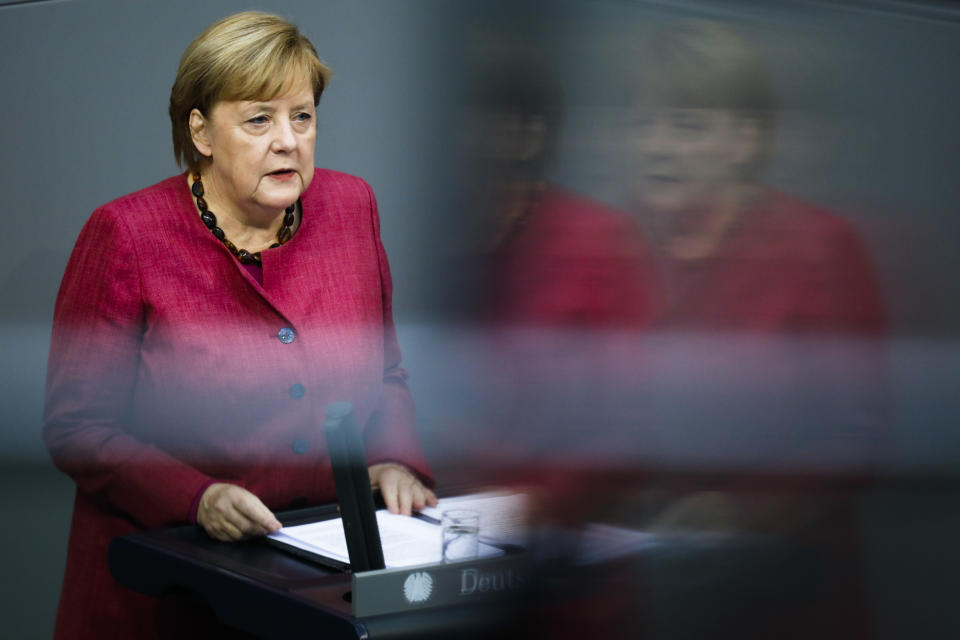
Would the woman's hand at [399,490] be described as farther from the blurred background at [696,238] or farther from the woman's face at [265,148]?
the blurred background at [696,238]

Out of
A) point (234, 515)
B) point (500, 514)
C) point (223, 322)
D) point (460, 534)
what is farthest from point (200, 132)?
point (500, 514)

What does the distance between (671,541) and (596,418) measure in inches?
3.0

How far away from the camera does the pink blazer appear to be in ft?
4.46

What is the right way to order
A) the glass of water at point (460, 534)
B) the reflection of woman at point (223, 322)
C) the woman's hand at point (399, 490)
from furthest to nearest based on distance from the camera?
the reflection of woman at point (223, 322), the woman's hand at point (399, 490), the glass of water at point (460, 534)

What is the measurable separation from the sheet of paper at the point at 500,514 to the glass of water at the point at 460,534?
0.02m

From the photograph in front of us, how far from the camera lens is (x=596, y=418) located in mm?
592

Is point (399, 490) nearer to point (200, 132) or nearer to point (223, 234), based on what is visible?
point (223, 234)

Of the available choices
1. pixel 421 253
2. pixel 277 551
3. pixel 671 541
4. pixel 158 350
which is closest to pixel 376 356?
pixel 277 551

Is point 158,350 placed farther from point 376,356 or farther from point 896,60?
point 896,60

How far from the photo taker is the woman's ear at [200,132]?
1.54 m

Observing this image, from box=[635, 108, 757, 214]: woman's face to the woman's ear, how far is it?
1067 millimetres

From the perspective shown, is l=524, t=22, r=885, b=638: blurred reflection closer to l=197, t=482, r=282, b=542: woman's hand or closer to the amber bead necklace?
l=197, t=482, r=282, b=542: woman's hand

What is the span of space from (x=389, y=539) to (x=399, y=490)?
0.11m

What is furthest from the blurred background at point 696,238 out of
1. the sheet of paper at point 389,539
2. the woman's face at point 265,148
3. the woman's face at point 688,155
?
the woman's face at point 265,148
